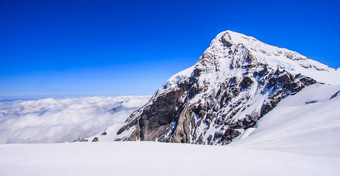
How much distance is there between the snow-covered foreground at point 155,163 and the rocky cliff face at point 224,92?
2487 inches

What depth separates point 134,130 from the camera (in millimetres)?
121938

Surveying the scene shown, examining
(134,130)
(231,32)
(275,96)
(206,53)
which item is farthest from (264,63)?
(134,130)

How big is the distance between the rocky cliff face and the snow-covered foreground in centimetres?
6318

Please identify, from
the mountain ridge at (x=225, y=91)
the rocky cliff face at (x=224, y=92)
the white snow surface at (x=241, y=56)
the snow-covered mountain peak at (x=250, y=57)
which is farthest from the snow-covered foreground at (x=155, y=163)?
the white snow surface at (x=241, y=56)

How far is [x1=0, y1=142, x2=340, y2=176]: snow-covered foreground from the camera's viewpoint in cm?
581

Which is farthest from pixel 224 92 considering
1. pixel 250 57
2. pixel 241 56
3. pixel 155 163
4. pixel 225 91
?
pixel 155 163

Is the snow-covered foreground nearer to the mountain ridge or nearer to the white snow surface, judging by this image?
the mountain ridge

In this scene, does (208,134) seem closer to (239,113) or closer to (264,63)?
(239,113)

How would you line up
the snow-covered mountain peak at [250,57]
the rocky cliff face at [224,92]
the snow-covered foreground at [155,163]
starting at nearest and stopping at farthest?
the snow-covered foreground at [155,163] → the rocky cliff face at [224,92] → the snow-covered mountain peak at [250,57]

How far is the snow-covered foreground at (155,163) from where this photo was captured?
5.81m

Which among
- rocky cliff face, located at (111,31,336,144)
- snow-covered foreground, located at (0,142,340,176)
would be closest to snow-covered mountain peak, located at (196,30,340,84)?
rocky cliff face, located at (111,31,336,144)

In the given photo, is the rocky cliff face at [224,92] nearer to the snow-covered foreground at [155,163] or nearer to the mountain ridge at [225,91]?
the mountain ridge at [225,91]

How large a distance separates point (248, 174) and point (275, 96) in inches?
2900

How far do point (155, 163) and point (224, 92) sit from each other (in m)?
91.3
